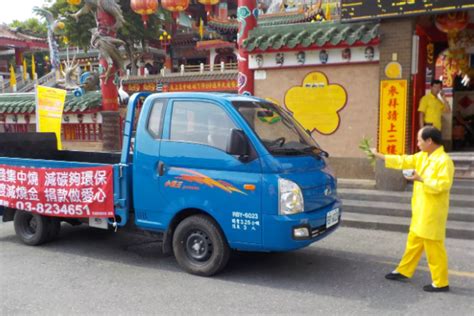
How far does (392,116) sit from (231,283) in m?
5.32

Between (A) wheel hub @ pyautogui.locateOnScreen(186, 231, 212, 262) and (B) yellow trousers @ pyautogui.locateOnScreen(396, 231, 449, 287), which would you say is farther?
(A) wheel hub @ pyautogui.locateOnScreen(186, 231, 212, 262)

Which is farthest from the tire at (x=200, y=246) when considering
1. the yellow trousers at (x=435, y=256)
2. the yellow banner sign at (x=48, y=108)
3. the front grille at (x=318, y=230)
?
the yellow banner sign at (x=48, y=108)

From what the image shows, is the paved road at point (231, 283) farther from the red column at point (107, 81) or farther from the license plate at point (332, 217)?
the red column at point (107, 81)

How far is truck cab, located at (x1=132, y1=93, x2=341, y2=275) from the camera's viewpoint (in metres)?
4.28

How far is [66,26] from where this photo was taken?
88.1 ft

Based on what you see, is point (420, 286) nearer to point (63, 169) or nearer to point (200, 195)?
point (200, 195)

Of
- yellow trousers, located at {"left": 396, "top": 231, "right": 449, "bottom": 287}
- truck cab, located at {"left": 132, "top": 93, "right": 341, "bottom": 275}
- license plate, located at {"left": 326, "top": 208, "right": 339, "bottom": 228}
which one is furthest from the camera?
license plate, located at {"left": 326, "top": 208, "right": 339, "bottom": 228}

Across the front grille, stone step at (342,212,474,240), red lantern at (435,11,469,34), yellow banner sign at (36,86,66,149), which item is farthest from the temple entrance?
yellow banner sign at (36,86,66,149)

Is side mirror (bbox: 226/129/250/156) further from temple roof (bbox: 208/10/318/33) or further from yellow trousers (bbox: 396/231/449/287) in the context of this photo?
temple roof (bbox: 208/10/318/33)

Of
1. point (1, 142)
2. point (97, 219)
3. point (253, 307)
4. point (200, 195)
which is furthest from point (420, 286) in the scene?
point (1, 142)

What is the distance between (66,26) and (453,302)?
27.7 metres

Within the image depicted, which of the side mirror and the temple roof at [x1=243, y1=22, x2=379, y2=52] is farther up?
the temple roof at [x1=243, y1=22, x2=379, y2=52]

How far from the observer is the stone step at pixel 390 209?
665 centimetres

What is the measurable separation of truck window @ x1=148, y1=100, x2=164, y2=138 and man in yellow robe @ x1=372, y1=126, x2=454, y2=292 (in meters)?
2.68
